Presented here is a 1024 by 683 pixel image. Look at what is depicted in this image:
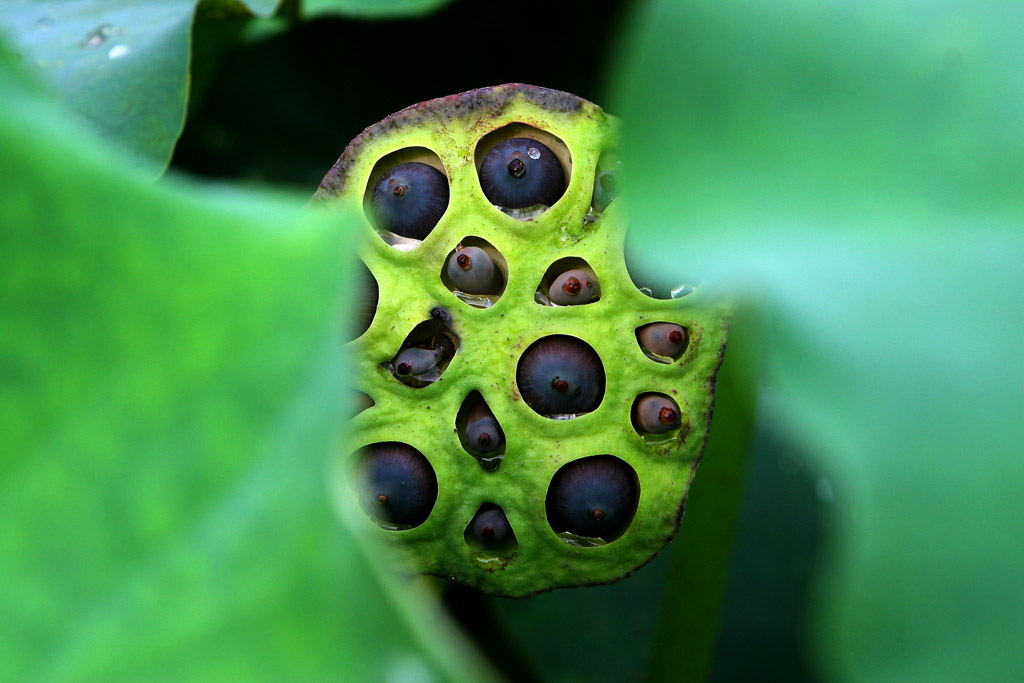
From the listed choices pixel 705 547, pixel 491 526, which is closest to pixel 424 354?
pixel 491 526

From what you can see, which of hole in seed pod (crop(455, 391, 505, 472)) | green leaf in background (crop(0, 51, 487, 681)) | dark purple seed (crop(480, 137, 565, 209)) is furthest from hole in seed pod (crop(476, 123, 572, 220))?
green leaf in background (crop(0, 51, 487, 681))

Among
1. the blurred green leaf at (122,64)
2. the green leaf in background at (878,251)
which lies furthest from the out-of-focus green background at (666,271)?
the blurred green leaf at (122,64)

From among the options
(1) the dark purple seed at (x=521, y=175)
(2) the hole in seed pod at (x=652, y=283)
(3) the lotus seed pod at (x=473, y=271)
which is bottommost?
(3) the lotus seed pod at (x=473, y=271)

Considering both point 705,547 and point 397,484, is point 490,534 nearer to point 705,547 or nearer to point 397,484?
point 397,484

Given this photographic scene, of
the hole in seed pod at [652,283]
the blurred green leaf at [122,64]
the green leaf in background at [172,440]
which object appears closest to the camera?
the green leaf in background at [172,440]

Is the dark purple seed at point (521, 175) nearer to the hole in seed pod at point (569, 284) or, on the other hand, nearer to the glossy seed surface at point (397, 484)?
the hole in seed pod at point (569, 284)

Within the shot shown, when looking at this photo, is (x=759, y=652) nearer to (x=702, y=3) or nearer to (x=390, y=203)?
(x=390, y=203)
